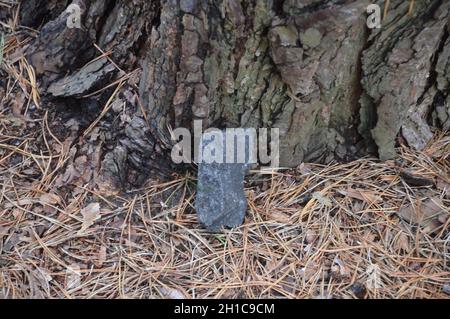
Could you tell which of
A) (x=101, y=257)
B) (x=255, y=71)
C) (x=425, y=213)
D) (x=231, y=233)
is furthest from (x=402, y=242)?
(x=101, y=257)

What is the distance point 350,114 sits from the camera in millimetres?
1755

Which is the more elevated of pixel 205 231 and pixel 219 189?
pixel 219 189

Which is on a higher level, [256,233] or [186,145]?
[186,145]

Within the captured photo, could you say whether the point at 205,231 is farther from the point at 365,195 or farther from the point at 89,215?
the point at 365,195

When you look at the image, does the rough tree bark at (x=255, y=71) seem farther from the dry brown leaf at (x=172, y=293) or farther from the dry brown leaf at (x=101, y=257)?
the dry brown leaf at (x=172, y=293)

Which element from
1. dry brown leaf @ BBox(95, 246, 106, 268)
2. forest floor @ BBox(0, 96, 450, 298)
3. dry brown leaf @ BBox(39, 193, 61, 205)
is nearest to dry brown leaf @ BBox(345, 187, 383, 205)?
forest floor @ BBox(0, 96, 450, 298)

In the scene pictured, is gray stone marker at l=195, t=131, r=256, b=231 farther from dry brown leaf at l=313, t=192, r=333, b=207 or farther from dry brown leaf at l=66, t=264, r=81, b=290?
dry brown leaf at l=66, t=264, r=81, b=290

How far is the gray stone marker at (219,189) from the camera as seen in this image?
1.65 meters

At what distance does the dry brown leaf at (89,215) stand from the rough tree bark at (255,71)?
12cm

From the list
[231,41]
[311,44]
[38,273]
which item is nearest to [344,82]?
[311,44]

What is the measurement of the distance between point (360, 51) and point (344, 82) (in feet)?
0.40

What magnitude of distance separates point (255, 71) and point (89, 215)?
2.50 ft

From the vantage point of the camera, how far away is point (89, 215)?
1687 millimetres

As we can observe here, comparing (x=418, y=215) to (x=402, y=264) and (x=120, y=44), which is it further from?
(x=120, y=44)
